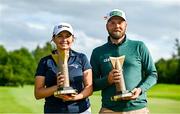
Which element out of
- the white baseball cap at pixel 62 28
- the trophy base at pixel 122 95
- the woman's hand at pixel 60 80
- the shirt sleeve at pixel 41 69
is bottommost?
the trophy base at pixel 122 95

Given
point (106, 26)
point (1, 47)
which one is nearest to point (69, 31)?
point (106, 26)

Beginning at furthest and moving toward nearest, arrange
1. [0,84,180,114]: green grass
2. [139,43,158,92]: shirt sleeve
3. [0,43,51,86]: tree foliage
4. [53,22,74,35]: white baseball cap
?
1. [0,43,51,86]: tree foliage
2. [0,84,180,114]: green grass
3. [139,43,158,92]: shirt sleeve
4. [53,22,74,35]: white baseball cap

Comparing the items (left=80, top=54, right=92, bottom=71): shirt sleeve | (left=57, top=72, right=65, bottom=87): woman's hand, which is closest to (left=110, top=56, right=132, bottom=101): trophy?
(left=80, top=54, right=92, bottom=71): shirt sleeve

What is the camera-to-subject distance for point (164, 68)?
3551 inches

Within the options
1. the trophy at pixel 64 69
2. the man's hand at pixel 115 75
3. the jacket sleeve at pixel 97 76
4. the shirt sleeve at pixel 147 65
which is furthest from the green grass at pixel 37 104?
the trophy at pixel 64 69

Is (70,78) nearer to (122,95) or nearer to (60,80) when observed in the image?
(60,80)

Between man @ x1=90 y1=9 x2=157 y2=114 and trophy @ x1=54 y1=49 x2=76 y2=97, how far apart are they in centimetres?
56

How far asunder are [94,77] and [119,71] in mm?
506

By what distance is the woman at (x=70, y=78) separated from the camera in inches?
223

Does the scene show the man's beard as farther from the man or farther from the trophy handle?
the trophy handle

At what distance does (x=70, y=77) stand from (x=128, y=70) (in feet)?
2.58

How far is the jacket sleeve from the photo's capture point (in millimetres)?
5992

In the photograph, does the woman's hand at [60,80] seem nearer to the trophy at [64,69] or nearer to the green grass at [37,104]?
the trophy at [64,69]

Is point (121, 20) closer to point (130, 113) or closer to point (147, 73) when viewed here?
point (147, 73)
